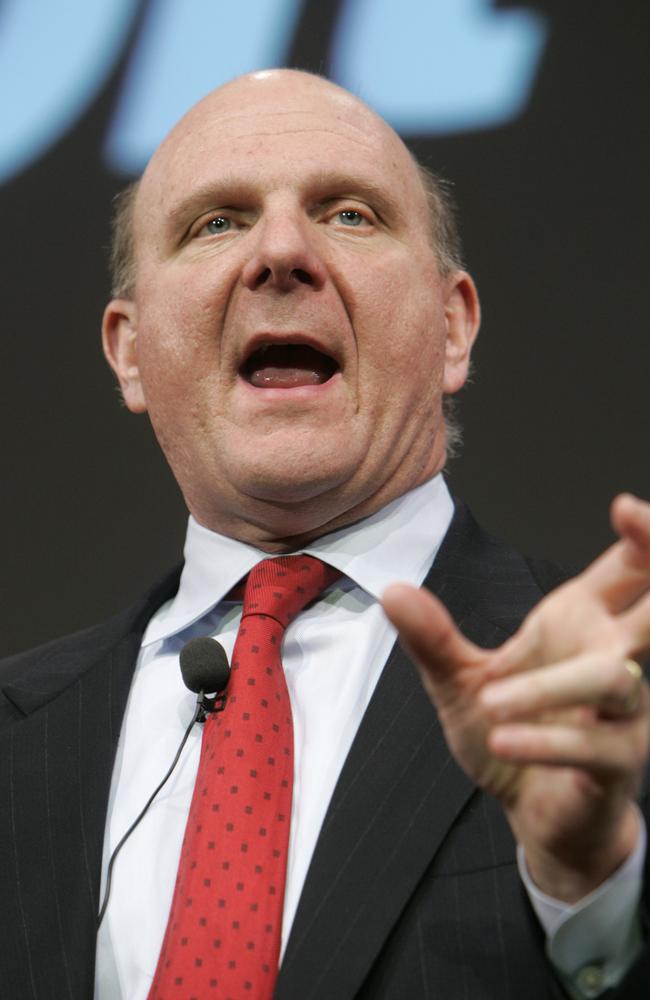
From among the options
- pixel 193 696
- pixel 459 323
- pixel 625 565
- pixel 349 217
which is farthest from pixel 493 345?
pixel 625 565

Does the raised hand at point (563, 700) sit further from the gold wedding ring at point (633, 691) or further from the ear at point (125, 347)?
the ear at point (125, 347)

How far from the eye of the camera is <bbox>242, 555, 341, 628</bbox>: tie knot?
5.41 ft

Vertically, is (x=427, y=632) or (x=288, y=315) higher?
(x=427, y=632)

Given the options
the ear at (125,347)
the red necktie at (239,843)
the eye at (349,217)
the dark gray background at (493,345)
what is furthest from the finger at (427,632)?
the dark gray background at (493,345)

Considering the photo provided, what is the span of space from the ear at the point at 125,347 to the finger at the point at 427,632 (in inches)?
43.6

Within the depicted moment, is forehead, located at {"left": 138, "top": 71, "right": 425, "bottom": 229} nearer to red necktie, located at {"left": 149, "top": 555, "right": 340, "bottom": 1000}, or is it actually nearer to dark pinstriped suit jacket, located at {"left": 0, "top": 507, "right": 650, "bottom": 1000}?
dark pinstriped suit jacket, located at {"left": 0, "top": 507, "right": 650, "bottom": 1000}

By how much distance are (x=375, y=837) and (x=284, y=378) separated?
0.69 m

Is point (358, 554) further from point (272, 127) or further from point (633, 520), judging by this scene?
point (633, 520)

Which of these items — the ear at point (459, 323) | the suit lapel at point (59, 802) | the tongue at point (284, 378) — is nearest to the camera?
the suit lapel at point (59, 802)

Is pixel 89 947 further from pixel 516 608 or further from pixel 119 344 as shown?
pixel 119 344

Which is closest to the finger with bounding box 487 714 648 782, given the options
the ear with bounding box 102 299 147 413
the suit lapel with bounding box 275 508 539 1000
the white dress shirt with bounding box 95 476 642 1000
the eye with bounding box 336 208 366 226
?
the suit lapel with bounding box 275 508 539 1000

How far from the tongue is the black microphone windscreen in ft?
1.34

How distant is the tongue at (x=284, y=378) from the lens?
176cm

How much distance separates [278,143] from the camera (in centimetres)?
184
